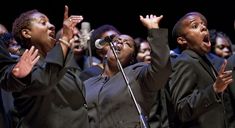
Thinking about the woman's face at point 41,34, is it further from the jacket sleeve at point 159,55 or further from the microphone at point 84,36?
the microphone at point 84,36

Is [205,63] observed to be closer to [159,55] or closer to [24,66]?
[159,55]

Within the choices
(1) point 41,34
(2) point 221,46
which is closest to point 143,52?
(2) point 221,46

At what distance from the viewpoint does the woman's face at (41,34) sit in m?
3.62

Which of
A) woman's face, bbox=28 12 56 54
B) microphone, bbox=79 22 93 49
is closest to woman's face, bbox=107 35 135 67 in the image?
woman's face, bbox=28 12 56 54

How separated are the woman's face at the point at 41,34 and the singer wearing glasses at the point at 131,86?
505 mm

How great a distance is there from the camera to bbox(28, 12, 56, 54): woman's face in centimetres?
362

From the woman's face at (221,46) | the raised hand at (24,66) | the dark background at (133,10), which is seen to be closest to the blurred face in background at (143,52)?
the woman's face at (221,46)

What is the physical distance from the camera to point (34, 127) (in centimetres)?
330

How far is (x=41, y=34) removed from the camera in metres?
3.63

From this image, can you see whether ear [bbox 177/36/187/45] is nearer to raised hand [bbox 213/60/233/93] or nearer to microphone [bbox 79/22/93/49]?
raised hand [bbox 213/60/233/93]

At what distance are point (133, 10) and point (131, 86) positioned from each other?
13.8 ft

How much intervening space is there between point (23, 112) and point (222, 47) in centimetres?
350

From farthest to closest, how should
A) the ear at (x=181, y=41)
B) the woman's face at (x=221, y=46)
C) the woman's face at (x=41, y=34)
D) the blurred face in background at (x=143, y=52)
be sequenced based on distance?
the woman's face at (x=221, y=46) < the blurred face in background at (x=143, y=52) < the ear at (x=181, y=41) < the woman's face at (x=41, y=34)

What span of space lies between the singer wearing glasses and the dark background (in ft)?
11.5
